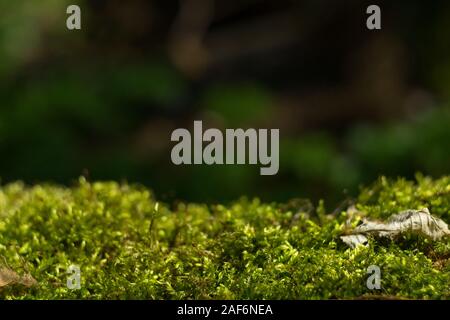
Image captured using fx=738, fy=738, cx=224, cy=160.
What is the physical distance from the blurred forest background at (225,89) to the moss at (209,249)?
3937 millimetres

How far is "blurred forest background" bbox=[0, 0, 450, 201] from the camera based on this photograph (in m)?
7.36

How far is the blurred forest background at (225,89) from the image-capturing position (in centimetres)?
736

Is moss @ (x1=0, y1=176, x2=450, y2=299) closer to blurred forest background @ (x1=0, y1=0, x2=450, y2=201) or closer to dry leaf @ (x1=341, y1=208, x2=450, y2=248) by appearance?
dry leaf @ (x1=341, y1=208, x2=450, y2=248)

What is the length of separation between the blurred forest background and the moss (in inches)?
155

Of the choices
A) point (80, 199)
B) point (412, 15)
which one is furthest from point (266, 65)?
point (80, 199)

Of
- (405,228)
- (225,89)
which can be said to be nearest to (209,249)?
(405,228)

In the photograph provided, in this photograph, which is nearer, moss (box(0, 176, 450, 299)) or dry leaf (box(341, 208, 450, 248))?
moss (box(0, 176, 450, 299))

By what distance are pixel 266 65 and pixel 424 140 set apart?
99.1 inches

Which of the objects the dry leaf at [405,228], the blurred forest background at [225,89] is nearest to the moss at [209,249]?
the dry leaf at [405,228]

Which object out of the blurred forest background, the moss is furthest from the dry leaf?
the blurred forest background

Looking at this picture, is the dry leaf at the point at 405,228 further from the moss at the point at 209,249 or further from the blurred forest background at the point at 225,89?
the blurred forest background at the point at 225,89

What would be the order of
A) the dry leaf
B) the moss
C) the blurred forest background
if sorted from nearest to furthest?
the moss, the dry leaf, the blurred forest background
